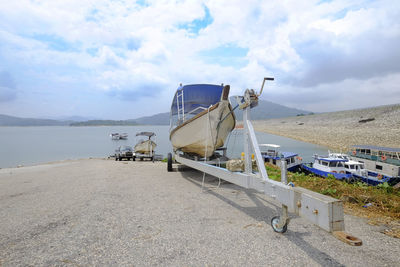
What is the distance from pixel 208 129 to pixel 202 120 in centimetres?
44

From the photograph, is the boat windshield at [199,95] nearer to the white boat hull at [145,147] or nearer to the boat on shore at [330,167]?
the boat on shore at [330,167]

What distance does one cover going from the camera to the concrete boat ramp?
10.8ft

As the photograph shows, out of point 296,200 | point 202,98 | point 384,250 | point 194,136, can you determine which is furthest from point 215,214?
point 202,98

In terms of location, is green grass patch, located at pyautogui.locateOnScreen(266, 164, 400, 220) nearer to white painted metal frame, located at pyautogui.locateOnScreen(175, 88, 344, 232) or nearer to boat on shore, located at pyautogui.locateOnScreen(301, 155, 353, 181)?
white painted metal frame, located at pyautogui.locateOnScreen(175, 88, 344, 232)

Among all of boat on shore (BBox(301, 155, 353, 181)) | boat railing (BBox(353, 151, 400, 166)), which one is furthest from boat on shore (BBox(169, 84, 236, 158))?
boat railing (BBox(353, 151, 400, 166))

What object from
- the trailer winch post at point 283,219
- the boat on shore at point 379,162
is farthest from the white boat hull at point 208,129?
the boat on shore at point 379,162

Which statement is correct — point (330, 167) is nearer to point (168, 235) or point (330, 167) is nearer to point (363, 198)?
point (363, 198)

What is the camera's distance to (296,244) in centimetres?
366

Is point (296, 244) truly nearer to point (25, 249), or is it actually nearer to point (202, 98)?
point (25, 249)

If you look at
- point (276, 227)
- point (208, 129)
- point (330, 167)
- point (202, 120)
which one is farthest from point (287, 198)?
point (330, 167)

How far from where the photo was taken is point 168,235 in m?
4.06

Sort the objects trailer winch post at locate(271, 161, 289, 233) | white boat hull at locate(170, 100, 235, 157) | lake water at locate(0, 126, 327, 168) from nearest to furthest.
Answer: trailer winch post at locate(271, 161, 289, 233) < white boat hull at locate(170, 100, 235, 157) < lake water at locate(0, 126, 327, 168)

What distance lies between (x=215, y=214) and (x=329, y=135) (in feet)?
183

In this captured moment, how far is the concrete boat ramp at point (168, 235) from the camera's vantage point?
330 centimetres
